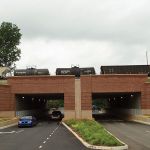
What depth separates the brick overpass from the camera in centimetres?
7094

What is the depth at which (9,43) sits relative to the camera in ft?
378

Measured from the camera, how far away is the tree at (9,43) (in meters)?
114

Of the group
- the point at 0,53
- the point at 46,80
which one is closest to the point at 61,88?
the point at 46,80

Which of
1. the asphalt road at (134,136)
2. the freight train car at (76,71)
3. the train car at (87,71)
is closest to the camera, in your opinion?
the asphalt road at (134,136)

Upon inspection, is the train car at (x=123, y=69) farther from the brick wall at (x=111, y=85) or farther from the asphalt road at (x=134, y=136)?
the asphalt road at (x=134, y=136)

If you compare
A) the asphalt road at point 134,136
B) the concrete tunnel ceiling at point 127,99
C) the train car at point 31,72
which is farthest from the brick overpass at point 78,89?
the asphalt road at point 134,136

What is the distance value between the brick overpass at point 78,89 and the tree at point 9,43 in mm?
42300

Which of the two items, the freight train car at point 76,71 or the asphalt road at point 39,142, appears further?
the freight train car at point 76,71

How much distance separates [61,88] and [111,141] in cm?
4537

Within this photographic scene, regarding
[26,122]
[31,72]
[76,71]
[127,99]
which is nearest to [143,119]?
[26,122]

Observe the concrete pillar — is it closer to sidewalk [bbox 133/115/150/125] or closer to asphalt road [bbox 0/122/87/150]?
sidewalk [bbox 133/115/150/125]

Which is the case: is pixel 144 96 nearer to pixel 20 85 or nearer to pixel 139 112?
pixel 139 112

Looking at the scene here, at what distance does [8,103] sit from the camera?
2844 inches

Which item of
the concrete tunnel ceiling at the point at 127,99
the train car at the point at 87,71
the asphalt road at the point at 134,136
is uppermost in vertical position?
the train car at the point at 87,71
